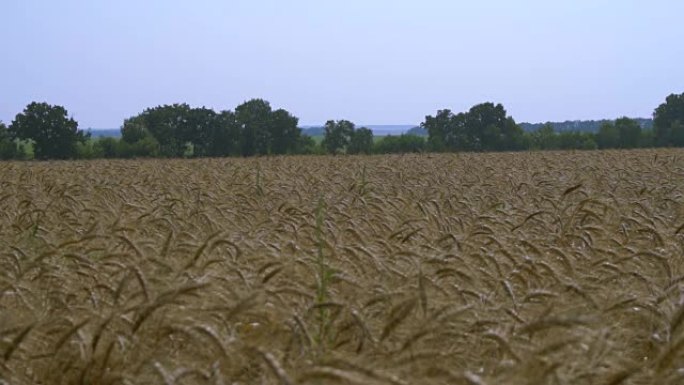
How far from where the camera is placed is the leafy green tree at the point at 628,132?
58.6 metres

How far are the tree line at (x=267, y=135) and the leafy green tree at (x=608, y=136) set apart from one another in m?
0.06

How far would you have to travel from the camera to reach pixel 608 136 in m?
59.5

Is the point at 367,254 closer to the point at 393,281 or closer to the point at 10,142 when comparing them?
the point at 393,281

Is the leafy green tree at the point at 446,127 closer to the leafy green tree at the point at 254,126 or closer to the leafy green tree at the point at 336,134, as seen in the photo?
the leafy green tree at the point at 336,134

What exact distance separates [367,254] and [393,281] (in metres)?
0.45

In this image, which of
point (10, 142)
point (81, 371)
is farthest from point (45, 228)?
point (10, 142)

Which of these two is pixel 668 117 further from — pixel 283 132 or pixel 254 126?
pixel 254 126

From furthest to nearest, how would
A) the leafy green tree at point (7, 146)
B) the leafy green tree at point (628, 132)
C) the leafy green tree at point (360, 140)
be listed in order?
1. the leafy green tree at point (628, 132)
2. the leafy green tree at point (360, 140)
3. the leafy green tree at point (7, 146)

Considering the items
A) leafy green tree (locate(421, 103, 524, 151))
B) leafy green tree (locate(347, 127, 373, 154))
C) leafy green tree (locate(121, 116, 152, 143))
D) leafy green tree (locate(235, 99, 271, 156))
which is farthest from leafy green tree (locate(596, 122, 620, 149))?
leafy green tree (locate(121, 116, 152, 143))

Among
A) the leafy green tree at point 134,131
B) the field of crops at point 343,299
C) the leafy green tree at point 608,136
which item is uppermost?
the leafy green tree at point 134,131

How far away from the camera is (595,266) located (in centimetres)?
582

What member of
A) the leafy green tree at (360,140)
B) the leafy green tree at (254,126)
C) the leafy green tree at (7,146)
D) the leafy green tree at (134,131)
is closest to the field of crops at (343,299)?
the leafy green tree at (7,146)

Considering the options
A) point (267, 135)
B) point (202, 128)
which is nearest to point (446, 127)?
point (267, 135)

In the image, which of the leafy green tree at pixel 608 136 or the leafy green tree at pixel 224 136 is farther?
the leafy green tree at pixel 608 136
